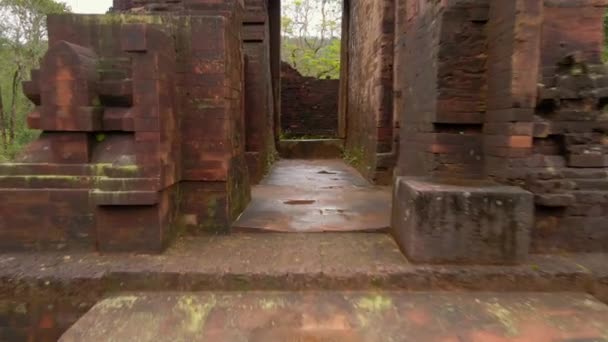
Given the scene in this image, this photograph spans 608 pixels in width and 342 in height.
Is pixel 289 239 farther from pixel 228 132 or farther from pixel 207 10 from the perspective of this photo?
pixel 207 10

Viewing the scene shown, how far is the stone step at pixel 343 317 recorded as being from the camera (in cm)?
217

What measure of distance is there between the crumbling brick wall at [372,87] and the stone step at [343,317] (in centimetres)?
353

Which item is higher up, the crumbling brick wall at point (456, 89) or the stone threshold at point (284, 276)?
the crumbling brick wall at point (456, 89)

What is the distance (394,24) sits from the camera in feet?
19.6

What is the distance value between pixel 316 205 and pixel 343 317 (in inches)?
83.9

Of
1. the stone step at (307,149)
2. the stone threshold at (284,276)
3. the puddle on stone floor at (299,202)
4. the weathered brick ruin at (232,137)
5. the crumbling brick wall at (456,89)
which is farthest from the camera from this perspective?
the stone step at (307,149)

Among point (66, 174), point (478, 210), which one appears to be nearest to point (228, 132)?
point (66, 174)

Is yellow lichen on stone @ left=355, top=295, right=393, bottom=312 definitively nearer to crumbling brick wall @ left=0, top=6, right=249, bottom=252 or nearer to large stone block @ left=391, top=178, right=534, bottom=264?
large stone block @ left=391, top=178, right=534, bottom=264

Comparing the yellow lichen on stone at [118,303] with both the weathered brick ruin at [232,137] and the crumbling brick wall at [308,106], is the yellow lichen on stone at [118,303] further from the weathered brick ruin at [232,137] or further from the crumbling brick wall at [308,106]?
the crumbling brick wall at [308,106]

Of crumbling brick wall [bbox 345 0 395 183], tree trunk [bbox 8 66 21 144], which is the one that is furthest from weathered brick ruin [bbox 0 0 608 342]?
tree trunk [bbox 8 66 21 144]

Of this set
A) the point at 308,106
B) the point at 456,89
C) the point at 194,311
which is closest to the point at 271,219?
the point at 194,311

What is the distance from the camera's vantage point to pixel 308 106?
15.4 m

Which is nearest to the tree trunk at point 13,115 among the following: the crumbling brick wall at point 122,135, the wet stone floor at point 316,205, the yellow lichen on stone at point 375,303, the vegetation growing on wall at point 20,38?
the vegetation growing on wall at point 20,38

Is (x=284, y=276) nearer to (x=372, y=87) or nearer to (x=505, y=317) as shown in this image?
(x=505, y=317)
